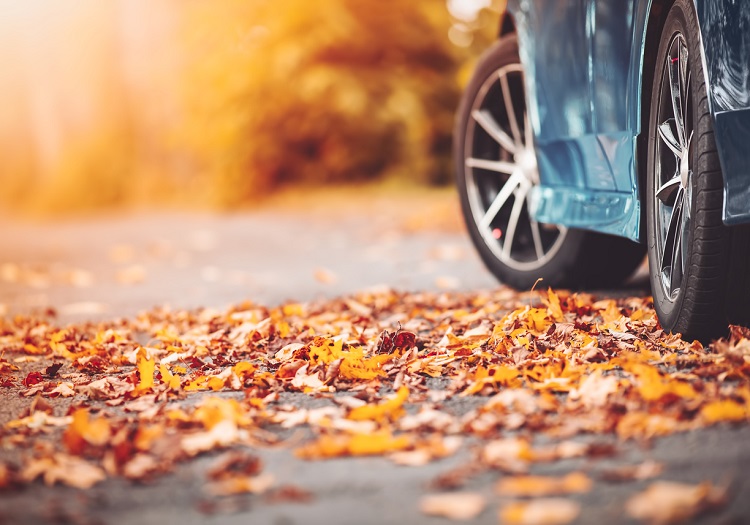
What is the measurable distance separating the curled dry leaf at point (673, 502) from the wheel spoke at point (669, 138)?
147 cm

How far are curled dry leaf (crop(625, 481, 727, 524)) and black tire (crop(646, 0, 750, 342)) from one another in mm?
1049

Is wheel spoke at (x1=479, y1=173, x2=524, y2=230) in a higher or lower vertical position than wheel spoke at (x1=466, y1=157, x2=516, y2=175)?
lower

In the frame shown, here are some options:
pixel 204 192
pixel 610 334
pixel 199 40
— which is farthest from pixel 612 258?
pixel 204 192

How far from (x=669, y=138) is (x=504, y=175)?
6.19ft

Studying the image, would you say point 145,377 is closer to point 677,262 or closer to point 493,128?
point 677,262

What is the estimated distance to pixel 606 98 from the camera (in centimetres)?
356

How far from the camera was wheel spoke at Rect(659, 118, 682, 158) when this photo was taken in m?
3.17

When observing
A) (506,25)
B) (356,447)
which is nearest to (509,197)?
(506,25)

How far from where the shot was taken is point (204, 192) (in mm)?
18500

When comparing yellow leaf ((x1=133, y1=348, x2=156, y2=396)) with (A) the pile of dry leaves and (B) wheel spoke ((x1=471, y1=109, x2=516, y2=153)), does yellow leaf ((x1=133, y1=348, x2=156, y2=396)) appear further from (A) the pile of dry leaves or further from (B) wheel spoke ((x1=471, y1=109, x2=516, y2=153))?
(B) wheel spoke ((x1=471, y1=109, x2=516, y2=153))

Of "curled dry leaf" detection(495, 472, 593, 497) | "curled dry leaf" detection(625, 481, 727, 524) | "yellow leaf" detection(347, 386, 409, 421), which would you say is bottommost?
"curled dry leaf" detection(625, 481, 727, 524)

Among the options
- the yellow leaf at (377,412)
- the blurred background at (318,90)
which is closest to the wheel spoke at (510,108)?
the yellow leaf at (377,412)

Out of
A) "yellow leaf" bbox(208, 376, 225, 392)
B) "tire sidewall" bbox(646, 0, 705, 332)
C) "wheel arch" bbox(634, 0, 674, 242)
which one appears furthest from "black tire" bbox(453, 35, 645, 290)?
"yellow leaf" bbox(208, 376, 225, 392)

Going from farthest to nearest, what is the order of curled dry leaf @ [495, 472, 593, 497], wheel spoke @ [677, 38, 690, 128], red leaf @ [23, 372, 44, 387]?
red leaf @ [23, 372, 44, 387] → wheel spoke @ [677, 38, 690, 128] → curled dry leaf @ [495, 472, 593, 497]
